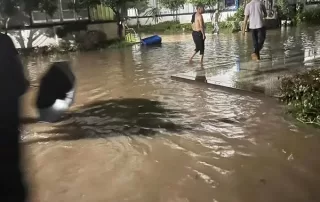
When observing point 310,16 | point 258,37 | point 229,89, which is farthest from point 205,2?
point 229,89

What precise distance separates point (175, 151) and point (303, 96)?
7.93ft

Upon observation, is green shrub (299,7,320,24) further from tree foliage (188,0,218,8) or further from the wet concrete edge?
the wet concrete edge

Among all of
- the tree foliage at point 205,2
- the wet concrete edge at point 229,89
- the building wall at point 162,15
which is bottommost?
the wet concrete edge at point 229,89

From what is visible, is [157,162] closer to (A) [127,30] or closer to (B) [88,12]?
(B) [88,12]

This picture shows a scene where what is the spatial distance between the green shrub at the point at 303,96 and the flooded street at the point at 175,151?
0.21m

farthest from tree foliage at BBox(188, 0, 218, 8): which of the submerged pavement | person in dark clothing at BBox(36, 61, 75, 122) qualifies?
person in dark clothing at BBox(36, 61, 75, 122)

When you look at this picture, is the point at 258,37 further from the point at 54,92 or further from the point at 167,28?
the point at 167,28

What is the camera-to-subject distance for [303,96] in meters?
5.84

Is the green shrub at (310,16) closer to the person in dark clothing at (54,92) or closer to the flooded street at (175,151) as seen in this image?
the flooded street at (175,151)

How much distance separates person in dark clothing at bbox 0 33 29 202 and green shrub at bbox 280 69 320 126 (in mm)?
4642

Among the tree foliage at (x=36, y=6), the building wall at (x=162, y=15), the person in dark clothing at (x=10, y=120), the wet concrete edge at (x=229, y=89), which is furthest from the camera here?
the building wall at (x=162, y=15)

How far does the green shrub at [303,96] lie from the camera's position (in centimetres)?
547

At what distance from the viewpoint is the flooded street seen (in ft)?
12.3

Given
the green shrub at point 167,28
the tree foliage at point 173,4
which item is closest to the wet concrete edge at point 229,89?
the green shrub at point 167,28
